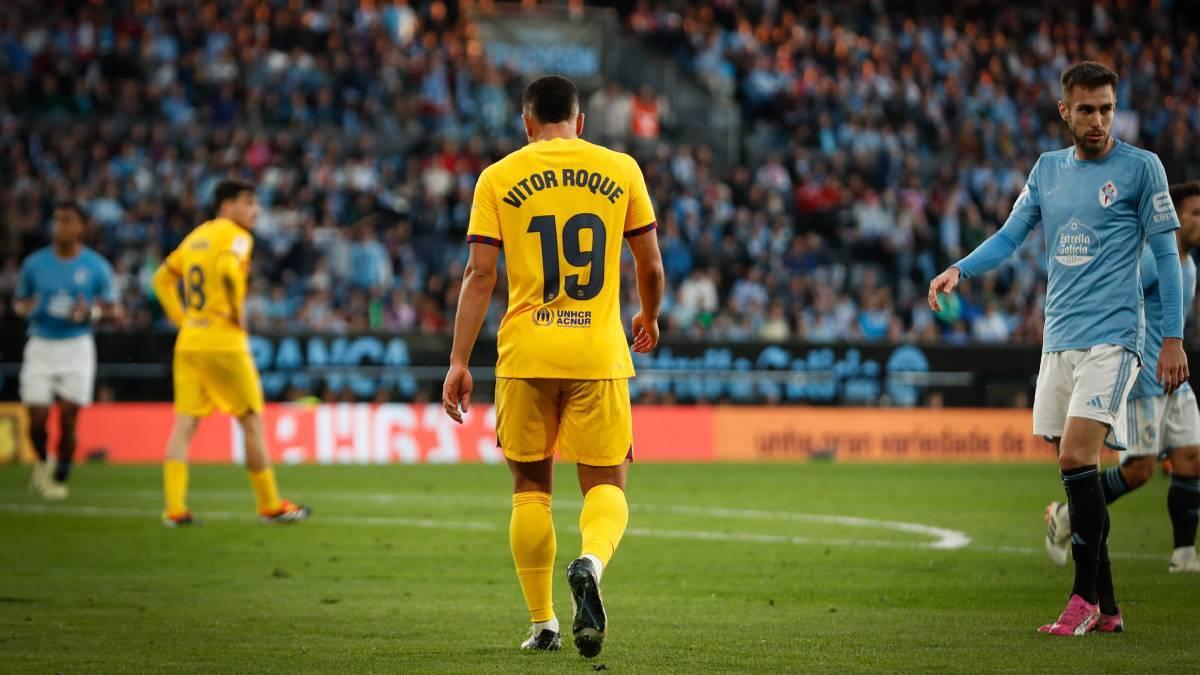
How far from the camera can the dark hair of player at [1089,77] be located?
7074mm

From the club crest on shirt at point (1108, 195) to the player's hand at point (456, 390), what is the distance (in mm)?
2888

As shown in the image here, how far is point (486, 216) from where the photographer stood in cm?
646

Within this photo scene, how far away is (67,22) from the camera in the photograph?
91.6 feet

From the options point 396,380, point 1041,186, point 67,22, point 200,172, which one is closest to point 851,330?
point 396,380

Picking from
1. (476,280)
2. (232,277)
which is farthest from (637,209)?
(232,277)

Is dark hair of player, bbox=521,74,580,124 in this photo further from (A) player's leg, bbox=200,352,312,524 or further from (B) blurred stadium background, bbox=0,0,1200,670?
(B) blurred stadium background, bbox=0,0,1200,670

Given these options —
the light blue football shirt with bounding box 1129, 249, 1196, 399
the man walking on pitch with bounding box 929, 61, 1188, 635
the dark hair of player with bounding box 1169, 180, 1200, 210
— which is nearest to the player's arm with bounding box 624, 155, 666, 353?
the man walking on pitch with bounding box 929, 61, 1188, 635

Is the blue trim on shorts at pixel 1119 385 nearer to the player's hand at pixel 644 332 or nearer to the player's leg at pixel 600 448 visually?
the player's hand at pixel 644 332

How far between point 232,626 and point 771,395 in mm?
17464

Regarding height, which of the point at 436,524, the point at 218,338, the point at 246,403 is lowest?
the point at 436,524

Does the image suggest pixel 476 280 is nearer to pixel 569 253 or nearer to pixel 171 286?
pixel 569 253

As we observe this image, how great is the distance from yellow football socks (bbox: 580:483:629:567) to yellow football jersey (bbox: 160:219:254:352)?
21.7 ft

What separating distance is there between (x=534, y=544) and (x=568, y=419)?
522 millimetres

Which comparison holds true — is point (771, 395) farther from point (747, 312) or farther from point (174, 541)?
point (174, 541)
